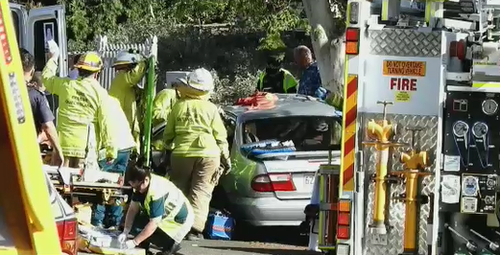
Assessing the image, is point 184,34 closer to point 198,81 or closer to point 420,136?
point 198,81

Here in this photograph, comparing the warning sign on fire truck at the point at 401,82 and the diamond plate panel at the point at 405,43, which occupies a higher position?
the diamond plate panel at the point at 405,43

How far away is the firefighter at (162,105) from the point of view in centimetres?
1318

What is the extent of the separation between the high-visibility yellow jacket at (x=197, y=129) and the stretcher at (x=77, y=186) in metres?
1.88

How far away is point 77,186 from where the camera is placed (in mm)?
9336

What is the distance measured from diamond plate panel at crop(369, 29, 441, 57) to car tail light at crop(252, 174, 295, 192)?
4.25 m

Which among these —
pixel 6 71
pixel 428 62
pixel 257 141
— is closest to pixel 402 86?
pixel 428 62

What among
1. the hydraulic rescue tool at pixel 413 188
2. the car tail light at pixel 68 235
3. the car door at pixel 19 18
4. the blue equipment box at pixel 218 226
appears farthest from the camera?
the car door at pixel 19 18

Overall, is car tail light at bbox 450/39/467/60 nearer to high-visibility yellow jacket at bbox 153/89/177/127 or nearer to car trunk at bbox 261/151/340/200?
car trunk at bbox 261/151/340/200

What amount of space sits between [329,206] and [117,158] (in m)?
4.09

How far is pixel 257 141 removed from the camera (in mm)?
12117

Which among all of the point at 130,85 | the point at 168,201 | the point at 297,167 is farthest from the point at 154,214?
the point at 130,85

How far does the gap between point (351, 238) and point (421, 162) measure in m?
0.71

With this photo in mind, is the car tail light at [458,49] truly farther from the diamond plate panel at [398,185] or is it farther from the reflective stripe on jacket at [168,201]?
the reflective stripe on jacket at [168,201]

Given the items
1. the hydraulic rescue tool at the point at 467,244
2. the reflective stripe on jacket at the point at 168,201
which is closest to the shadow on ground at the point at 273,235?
the reflective stripe on jacket at the point at 168,201
